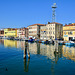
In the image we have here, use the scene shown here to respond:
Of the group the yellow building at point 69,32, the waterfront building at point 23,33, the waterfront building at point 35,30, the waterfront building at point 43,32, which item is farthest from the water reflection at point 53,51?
the waterfront building at point 23,33

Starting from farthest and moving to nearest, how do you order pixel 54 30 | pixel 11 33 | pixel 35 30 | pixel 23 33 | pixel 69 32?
pixel 11 33 → pixel 23 33 → pixel 35 30 → pixel 54 30 → pixel 69 32

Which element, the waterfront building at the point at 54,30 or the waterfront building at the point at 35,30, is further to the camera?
the waterfront building at the point at 35,30

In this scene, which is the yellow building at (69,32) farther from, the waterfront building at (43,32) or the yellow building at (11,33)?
the yellow building at (11,33)

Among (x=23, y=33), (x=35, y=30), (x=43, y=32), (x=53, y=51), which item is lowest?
(x=53, y=51)

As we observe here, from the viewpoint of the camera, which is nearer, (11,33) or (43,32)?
(43,32)

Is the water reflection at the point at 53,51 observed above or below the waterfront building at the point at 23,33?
below

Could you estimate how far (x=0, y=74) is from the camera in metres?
18.9

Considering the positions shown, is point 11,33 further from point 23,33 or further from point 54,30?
point 54,30

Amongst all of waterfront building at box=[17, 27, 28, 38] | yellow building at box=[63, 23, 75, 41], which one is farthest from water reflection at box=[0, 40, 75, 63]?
waterfront building at box=[17, 27, 28, 38]

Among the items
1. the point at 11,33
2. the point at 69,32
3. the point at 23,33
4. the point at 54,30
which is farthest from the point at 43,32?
the point at 11,33

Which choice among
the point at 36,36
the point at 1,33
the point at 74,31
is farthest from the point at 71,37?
the point at 1,33

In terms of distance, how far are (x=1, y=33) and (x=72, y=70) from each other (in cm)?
17452

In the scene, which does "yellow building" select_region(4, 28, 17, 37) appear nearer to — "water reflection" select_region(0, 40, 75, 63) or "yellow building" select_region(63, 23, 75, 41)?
"yellow building" select_region(63, 23, 75, 41)

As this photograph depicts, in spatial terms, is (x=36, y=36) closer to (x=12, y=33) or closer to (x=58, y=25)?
(x=58, y=25)
